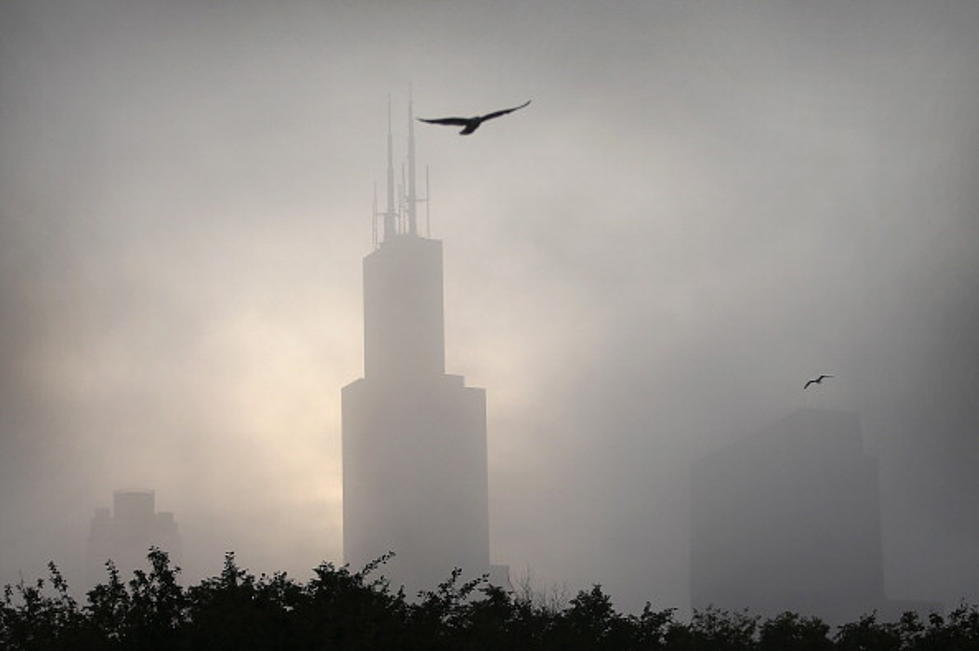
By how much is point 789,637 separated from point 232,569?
150ft

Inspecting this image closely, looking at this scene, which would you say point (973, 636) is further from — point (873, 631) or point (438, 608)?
point (438, 608)

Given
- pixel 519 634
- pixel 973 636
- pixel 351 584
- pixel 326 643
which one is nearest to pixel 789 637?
pixel 973 636

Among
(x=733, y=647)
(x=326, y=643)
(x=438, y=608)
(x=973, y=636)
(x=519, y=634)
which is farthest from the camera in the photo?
(x=733, y=647)

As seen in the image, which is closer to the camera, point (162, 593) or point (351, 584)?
point (162, 593)

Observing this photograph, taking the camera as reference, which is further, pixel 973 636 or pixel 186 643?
pixel 973 636

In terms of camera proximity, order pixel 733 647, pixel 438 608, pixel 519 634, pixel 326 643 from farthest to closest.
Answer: pixel 733 647, pixel 519 634, pixel 438 608, pixel 326 643

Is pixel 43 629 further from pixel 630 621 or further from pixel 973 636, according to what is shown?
pixel 973 636

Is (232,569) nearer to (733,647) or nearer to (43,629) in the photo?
(43,629)

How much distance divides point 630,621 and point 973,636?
2015cm

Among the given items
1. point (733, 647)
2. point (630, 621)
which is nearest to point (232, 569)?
point (630, 621)

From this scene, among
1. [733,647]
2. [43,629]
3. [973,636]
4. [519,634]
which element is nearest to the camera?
[43,629]

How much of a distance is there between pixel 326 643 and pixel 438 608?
13.8 meters

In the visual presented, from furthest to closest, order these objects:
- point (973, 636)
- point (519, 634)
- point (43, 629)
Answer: point (973, 636)
point (519, 634)
point (43, 629)

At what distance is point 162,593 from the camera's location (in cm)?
6400
